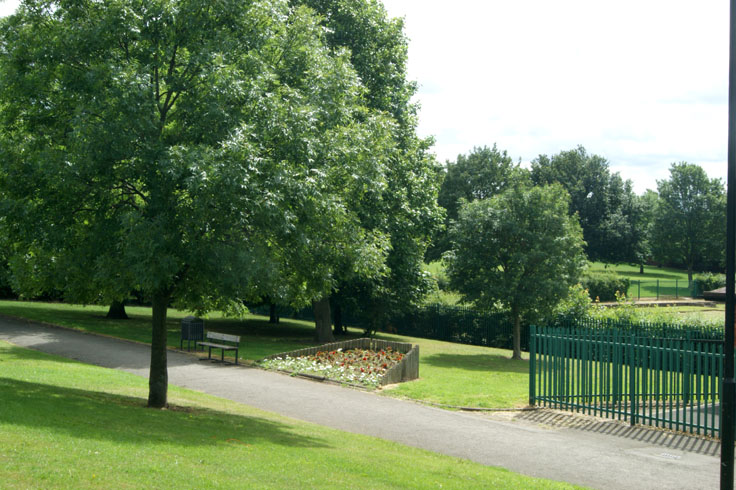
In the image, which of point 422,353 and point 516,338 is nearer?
point 422,353

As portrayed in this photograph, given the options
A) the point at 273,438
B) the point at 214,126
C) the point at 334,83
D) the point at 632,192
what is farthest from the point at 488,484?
the point at 632,192

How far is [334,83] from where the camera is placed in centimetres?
1327

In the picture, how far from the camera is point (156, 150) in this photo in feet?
35.0

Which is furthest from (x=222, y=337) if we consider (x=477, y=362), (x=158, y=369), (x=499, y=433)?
(x=499, y=433)

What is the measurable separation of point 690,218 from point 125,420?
81288 mm

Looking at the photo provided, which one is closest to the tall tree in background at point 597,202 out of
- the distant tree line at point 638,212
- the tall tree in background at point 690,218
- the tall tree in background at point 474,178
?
the distant tree line at point 638,212

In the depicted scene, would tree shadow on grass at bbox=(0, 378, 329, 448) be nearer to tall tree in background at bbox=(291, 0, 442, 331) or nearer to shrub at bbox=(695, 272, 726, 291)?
tall tree in background at bbox=(291, 0, 442, 331)

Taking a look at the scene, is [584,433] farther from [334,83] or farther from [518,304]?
[518,304]

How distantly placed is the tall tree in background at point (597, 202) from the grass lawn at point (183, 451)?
6856 centimetres

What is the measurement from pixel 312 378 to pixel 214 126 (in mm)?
9680

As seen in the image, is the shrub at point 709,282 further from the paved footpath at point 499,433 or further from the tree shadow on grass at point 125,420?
the tree shadow on grass at point 125,420

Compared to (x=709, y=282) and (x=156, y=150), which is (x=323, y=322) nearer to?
(x=156, y=150)

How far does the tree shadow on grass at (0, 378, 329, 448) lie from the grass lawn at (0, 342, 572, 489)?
0.02 m

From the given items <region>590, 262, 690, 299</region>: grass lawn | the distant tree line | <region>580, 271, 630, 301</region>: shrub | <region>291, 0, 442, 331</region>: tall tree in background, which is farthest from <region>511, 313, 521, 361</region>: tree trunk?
the distant tree line
